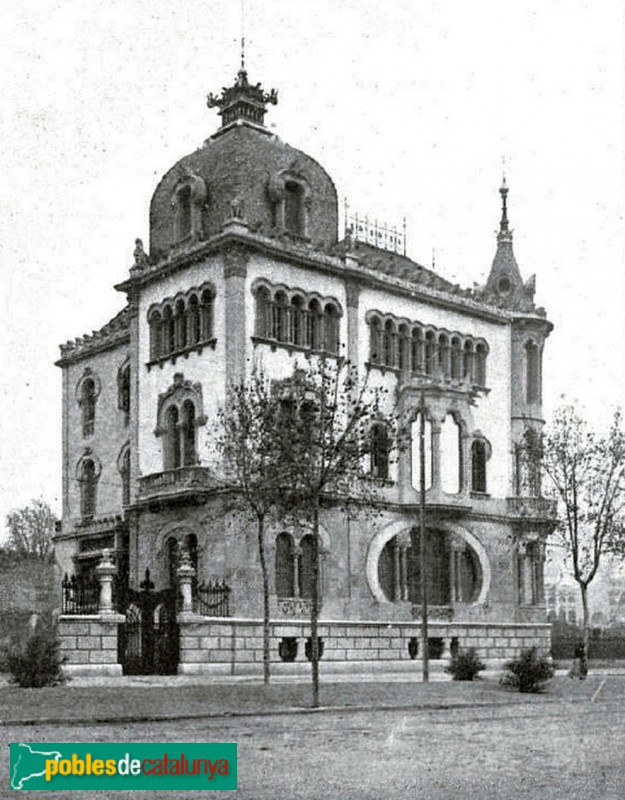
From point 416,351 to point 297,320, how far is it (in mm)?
6342

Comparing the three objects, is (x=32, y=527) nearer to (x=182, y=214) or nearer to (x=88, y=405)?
(x=88, y=405)

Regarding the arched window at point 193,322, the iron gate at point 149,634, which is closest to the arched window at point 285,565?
A: the iron gate at point 149,634

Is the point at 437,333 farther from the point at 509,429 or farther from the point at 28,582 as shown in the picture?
the point at 28,582

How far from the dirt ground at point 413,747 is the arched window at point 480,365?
24576 millimetres

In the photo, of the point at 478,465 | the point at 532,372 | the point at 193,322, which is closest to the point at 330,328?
the point at 193,322

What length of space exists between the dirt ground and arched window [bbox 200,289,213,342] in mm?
18855

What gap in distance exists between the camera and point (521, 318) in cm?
5350

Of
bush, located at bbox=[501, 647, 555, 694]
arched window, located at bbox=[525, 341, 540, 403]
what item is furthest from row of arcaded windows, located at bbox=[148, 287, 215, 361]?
bush, located at bbox=[501, 647, 555, 694]

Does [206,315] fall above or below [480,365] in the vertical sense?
above

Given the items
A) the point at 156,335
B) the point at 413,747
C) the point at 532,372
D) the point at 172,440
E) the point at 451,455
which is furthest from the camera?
the point at 532,372

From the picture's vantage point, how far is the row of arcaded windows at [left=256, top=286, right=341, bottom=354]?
4397cm

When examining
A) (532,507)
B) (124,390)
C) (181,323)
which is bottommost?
(532,507)

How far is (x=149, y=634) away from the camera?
36625 millimetres

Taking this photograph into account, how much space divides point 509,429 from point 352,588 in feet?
37.2
